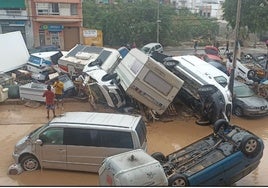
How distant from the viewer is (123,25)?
42.2 meters

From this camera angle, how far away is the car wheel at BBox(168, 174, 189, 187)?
24.9 ft

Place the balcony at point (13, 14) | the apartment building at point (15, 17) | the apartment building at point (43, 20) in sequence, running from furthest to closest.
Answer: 1. the apartment building at point (43, 20)
2. the balcony at point (13, 14)
3. the apartment building at point (15, 17)

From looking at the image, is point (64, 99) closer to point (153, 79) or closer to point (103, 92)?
point (103, 92)

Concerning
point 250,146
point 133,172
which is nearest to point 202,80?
point 250,146

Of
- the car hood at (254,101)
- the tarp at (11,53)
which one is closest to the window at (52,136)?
the car hood at (254,101)

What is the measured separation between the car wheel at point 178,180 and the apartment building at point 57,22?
34.2 meters

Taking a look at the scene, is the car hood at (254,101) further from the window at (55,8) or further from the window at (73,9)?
the window at (55,8)

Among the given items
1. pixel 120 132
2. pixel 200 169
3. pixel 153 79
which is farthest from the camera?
pixel 153 79

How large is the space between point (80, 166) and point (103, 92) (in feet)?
17.2

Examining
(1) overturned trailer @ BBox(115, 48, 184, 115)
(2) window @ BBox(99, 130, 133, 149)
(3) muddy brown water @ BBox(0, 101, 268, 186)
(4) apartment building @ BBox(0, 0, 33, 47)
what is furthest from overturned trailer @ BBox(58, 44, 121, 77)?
(4) apartment building @ BBox(0, 0, 33, 47)

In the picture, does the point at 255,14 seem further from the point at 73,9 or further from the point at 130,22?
the point at 73,9

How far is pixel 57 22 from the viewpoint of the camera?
39.5m

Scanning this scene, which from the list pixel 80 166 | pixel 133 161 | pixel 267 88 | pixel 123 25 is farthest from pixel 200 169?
Answer: pixel 123 25

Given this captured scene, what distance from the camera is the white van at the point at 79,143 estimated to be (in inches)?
361
